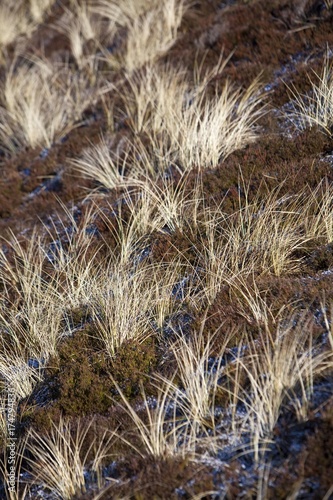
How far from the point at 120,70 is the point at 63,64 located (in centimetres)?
157

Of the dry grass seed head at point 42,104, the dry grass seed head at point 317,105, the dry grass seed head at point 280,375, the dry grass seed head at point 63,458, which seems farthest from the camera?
the dry grass seed head at point 42,104

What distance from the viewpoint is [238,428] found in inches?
163

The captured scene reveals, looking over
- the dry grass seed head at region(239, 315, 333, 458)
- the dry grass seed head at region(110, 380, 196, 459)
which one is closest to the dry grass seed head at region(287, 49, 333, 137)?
the dry grass seed head at region(239, 315, 333, 458)

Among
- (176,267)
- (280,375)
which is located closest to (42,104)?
(176,267)

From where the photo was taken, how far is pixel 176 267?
5.54 meters

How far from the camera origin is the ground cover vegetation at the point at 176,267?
4102 millimetres

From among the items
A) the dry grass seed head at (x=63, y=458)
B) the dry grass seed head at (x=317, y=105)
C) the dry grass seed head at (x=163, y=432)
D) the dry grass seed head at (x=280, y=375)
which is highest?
the dry grass seed head at (x=317, y=105)

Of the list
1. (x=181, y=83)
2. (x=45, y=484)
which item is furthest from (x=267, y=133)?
(x=45, y=484)

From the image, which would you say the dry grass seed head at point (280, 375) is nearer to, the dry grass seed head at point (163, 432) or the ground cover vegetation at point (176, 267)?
the ground cover vegetation at point (176, 267)

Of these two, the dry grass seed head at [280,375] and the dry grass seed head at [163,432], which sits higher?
the dry grass seed head at [280,375]

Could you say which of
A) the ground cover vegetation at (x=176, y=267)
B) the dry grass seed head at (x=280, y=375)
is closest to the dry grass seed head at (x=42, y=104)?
the ground cover vegetation at (x=176, y=267)

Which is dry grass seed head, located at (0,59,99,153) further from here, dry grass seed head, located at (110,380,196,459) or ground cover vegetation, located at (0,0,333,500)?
dry grass seed head, located at (110,380,196,459)

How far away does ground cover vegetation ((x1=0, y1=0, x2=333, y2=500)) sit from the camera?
4.10m

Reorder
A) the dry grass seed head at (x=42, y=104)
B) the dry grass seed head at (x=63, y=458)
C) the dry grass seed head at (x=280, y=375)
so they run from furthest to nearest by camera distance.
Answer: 1. the dry grass seed head at (x=42, y=104)
2. the dry grass seed head at (x=63, y=458)
3. the dry grass seed head at (x=280, y=375)
